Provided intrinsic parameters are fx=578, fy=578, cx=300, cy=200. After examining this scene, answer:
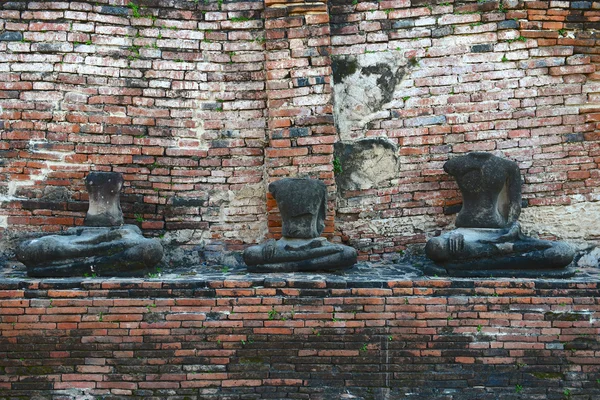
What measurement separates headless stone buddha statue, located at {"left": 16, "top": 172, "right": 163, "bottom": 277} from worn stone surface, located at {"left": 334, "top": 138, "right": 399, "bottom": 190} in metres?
1.97

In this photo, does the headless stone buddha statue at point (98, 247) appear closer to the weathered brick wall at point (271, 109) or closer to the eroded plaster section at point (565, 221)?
the weathered brick wall at point (271, 109)

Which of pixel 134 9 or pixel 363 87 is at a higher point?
pixel 134 9

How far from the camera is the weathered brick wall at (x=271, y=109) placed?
5570mm

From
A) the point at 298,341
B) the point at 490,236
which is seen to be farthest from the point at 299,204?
the point at 490,236

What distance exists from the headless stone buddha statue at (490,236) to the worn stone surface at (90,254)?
2.48 m

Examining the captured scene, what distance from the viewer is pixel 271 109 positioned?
5.70 m

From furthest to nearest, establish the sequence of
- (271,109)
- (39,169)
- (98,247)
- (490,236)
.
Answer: (271,109)
(39,169)
(490,236)
(98,247)

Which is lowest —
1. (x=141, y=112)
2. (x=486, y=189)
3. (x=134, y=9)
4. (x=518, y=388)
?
(x=518, y=388)

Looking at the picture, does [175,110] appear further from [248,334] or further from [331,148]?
[248,334]

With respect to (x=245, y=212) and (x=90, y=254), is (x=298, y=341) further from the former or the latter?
(x=90, y=254)

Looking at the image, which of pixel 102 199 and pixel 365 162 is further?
pixel 365 162

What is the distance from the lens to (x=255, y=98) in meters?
5.91

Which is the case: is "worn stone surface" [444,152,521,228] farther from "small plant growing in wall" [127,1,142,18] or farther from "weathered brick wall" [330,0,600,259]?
"small plant growing in wall" [127,1,142,18]

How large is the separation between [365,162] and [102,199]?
2541 millimetres
